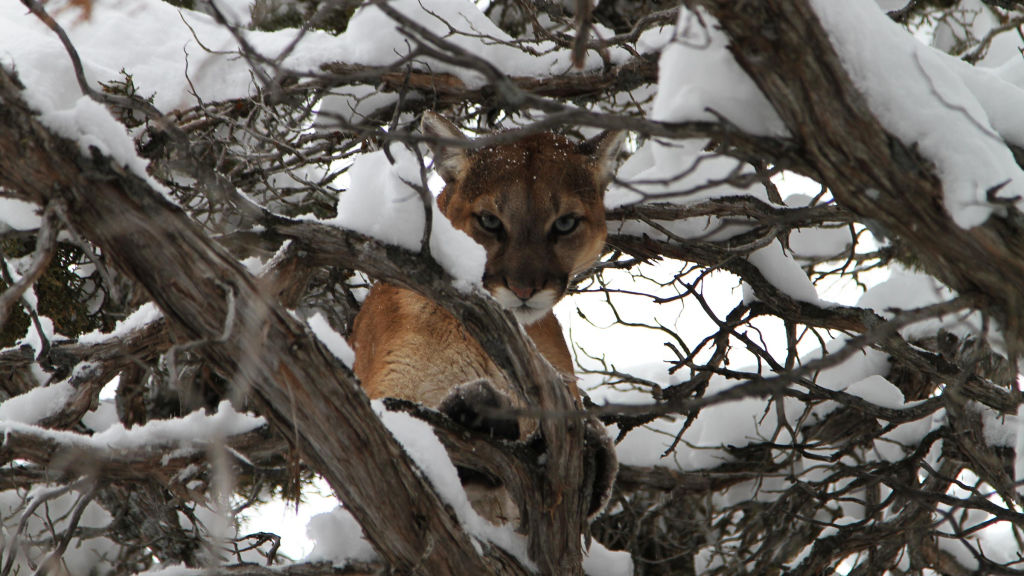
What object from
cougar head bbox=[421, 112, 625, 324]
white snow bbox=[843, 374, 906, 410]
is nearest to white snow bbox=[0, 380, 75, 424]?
cougar head bbox=[421, 112, 625, 324]

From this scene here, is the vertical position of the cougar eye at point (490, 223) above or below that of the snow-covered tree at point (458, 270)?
above

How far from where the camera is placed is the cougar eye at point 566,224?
4547 millimetres

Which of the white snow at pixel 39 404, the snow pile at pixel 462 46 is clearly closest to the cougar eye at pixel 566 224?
the snow pile at pixel 462 46

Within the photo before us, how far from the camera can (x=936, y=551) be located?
483cm

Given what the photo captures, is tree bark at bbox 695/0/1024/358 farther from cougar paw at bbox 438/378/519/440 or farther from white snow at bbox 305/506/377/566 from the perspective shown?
white snow at bbox 305/506/377/566

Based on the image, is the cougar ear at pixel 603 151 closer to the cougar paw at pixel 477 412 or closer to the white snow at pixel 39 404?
the cougar paw at pixel 477 412

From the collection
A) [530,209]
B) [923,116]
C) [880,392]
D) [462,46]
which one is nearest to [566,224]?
[530,209]

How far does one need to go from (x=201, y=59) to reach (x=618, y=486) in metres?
3.29

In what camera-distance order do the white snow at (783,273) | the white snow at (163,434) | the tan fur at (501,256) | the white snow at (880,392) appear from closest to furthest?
the white snow at (163,434), the tan fur at (501,256), the white snow at (783,273), the white snow at (880,392)

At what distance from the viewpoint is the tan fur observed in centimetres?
406

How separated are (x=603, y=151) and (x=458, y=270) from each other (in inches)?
89.8

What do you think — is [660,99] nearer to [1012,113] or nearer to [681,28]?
[681,28]

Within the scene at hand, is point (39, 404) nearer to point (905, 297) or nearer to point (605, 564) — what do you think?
point (605, 564)

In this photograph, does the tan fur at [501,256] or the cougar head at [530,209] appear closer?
the tan fur at [501,256]
